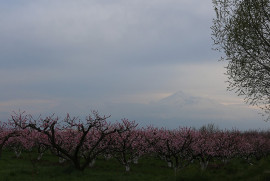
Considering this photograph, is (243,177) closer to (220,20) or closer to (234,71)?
(234,71)

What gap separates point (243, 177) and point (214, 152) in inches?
696

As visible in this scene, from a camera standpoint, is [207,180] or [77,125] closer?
[207,180]

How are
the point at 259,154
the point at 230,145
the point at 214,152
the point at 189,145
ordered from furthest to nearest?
the point at 259,154 → the point at 230,145 → the point at 214,152 → the point at 189,145

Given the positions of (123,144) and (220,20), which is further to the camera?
(123,144)

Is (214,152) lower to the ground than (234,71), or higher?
lower

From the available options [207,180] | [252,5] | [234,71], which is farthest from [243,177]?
[252,5]

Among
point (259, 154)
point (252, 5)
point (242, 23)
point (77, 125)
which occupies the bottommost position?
point (259, 154)

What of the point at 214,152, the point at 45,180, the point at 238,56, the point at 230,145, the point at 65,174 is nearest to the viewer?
the point at 45,180

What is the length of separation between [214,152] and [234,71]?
11.3m

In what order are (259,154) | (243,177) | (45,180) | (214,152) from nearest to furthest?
(243,177) < (45,180) < (214,152) < (259,154)

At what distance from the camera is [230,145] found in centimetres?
3622

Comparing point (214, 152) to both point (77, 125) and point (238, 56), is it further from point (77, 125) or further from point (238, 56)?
point (77, 125)

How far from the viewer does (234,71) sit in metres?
25.9

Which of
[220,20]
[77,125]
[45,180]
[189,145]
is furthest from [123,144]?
[220,20]
